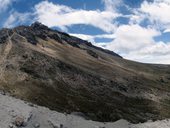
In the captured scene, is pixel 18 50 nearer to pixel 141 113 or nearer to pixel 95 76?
pixel 95 76

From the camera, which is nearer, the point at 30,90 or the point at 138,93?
the point at 30,90

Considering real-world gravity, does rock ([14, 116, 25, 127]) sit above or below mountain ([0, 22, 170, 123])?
below

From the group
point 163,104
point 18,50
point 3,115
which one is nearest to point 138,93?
point 163,104

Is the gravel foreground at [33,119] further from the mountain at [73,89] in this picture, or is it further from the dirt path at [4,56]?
the dirt path at [4,56]

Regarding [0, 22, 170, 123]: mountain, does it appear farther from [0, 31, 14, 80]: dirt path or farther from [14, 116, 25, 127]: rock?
[14, 116, 25, 127]: rock

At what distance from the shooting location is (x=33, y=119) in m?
65.6

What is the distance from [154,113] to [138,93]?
23455 mm

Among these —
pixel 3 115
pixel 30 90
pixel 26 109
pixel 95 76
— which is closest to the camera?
pixel 3 115

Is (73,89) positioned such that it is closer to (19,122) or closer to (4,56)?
(4,56)

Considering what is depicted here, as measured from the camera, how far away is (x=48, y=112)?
7150 cm

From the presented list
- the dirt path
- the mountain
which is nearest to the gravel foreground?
the mountain

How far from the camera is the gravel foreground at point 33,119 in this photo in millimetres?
62247

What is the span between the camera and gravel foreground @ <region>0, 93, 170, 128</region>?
62.2 meters

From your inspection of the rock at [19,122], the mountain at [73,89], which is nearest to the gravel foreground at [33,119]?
the rock at [19,122]
